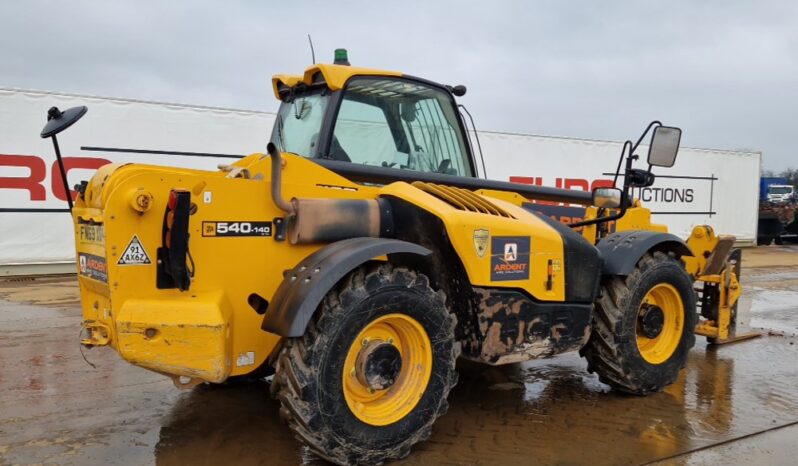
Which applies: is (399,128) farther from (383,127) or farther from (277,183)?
(277,183)

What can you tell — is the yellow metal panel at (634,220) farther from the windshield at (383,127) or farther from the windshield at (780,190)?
the windshield at (780,190)

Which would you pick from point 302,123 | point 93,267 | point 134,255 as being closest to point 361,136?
point 302,123

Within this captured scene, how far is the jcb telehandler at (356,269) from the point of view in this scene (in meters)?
3.27

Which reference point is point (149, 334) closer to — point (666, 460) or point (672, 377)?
point (666, 460)

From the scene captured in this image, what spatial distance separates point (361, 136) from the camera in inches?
172

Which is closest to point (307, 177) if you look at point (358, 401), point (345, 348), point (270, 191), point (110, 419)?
point (270, 191)

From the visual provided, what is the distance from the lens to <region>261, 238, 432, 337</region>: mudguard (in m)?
3.22

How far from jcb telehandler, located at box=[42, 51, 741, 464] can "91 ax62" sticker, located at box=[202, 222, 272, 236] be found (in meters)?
0.01

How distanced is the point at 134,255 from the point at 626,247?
3.29 m

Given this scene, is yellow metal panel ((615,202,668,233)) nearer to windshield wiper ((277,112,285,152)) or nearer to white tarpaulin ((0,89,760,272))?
windshield wiper ((277,112,285,152))

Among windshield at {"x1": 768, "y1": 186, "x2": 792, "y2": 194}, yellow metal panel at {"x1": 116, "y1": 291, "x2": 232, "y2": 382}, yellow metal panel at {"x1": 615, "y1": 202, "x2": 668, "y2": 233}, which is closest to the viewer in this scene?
yellow metal panel at {"x1": 116, "y1": 291, "x2": 232, "y2": 382}

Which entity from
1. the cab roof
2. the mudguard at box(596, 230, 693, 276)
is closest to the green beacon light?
the cab roof

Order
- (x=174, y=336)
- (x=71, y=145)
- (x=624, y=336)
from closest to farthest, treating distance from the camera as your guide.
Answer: (x=174, y=336), (x=624, y=336), (x=71, y=145)

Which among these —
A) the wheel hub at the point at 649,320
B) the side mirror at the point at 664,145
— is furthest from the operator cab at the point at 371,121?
the wheel hub at the point at 649,320
